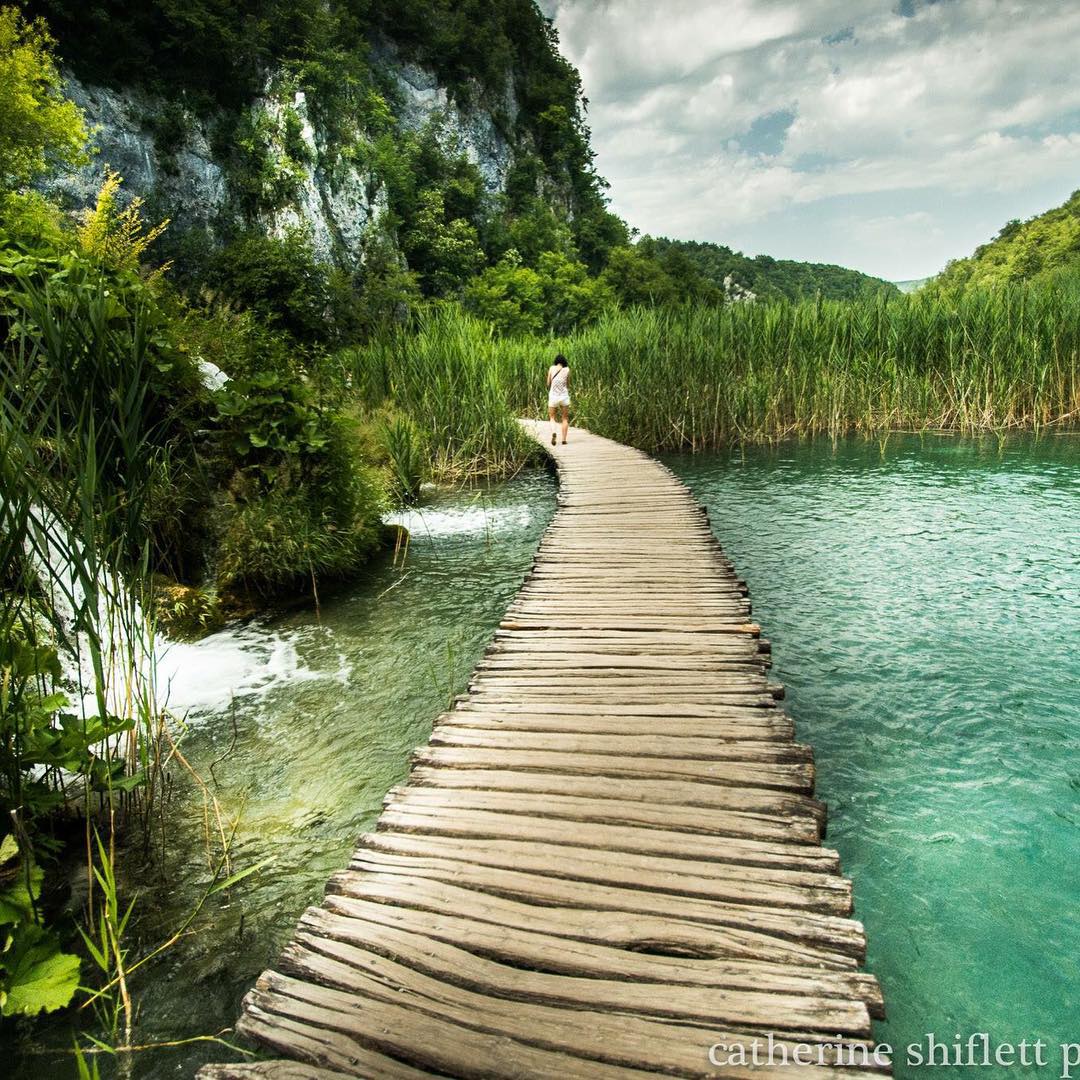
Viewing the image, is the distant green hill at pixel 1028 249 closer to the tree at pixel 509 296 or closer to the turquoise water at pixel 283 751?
the tree at pixel 509 296

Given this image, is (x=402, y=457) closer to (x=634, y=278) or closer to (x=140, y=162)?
(x=140, y=162)

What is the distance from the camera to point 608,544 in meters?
5.27

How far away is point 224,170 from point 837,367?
26775mm

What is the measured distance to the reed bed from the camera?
10422mm

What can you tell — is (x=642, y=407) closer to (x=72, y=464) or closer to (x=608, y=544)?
(x=608, y=544)

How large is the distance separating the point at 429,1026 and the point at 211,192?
31.9 m

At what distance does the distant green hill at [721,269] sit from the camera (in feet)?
163

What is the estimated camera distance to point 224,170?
2733 centimetres

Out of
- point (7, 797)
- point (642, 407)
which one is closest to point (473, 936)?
point (7, 797)

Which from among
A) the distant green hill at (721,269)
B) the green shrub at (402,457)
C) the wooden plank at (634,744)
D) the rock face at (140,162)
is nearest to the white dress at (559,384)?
the green shrub at (402,457)

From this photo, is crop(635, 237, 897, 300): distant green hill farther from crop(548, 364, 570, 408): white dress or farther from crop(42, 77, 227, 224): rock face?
crop(548, 364, 570, 408): white dress

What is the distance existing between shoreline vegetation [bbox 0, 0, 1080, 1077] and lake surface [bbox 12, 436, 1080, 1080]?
0.74 feet

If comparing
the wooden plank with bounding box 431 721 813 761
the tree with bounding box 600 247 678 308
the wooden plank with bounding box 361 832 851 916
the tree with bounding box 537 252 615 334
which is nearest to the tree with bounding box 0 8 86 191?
the wooden plank with bounding box 431 721 813 761

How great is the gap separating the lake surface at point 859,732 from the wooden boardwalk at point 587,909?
54 cm
